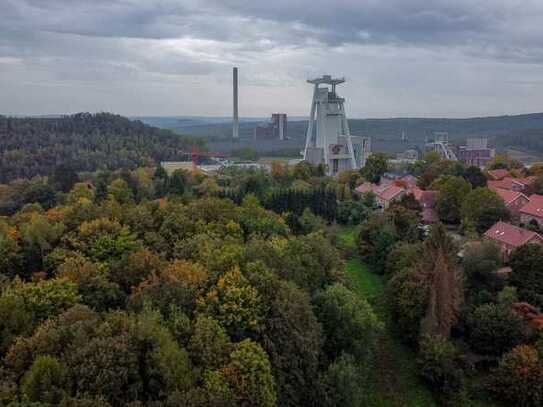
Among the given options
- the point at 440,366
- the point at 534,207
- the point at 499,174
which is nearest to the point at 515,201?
the point at 534,207

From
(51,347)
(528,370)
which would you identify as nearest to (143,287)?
(51,347)

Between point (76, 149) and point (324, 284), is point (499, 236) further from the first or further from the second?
point (76, 149)

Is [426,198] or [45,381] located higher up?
[426,198]

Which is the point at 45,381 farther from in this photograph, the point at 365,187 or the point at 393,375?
the point at 365,187

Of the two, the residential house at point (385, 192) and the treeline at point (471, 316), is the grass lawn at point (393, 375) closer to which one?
the treeline at point (471, 316)

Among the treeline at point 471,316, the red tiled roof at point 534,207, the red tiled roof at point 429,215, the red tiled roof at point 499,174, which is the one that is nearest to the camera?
the treeline at point 471,316

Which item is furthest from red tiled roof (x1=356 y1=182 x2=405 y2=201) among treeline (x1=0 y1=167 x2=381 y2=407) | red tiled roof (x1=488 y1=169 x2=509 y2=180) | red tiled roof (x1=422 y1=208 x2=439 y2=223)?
treeline (x1=0 y1=167 x2=381 y2=407)

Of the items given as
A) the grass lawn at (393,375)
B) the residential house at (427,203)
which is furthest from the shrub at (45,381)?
the residential house at (427,203)

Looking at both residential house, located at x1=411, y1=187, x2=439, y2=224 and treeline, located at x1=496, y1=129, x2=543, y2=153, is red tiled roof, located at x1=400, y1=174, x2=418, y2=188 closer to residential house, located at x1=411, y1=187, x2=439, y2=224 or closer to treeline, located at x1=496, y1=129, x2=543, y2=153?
residential house, located at x1=411, y1=187, x2=439, y2=224
